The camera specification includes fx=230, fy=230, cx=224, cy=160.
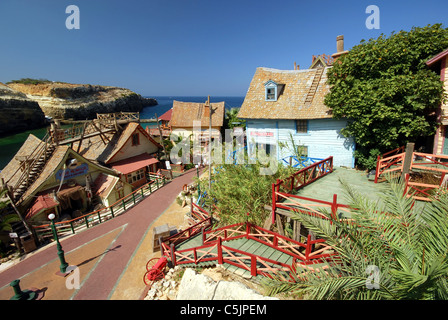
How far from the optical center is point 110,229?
1520 cm

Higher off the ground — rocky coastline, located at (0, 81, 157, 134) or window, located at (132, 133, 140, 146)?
rocky coastline, located at (0, 81, 157, 134)

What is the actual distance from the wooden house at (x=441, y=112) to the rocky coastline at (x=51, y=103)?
75.7 metres

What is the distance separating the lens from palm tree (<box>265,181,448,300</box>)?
3.92 metres

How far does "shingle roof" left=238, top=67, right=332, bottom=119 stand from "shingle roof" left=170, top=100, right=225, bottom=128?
1216cm

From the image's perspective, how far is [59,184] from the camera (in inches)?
687

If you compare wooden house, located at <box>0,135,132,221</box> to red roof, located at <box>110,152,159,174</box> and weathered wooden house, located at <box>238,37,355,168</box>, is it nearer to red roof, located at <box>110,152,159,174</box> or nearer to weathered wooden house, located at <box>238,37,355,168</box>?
red roof, located at <box>110,152,159,174</box>

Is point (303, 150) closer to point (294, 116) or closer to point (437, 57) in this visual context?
point (294, 116)

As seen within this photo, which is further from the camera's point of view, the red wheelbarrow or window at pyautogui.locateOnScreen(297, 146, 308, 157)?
window at pyautogui.locateOnScreen(297, 146, 308, 157)

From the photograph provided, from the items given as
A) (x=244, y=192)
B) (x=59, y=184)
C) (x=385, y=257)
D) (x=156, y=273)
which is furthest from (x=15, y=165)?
(x=385, y=257)

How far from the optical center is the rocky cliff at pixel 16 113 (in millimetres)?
54688

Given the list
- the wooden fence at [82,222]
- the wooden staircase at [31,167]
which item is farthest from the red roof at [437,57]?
the wooden staircase at [31,167]

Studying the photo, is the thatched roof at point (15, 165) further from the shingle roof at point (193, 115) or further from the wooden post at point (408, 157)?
the wooden post at point (408, 157)

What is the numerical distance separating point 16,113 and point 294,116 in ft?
228

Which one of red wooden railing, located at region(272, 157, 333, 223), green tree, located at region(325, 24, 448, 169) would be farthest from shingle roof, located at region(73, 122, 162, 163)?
green tree, located at region(325, 24, 448, 169)
